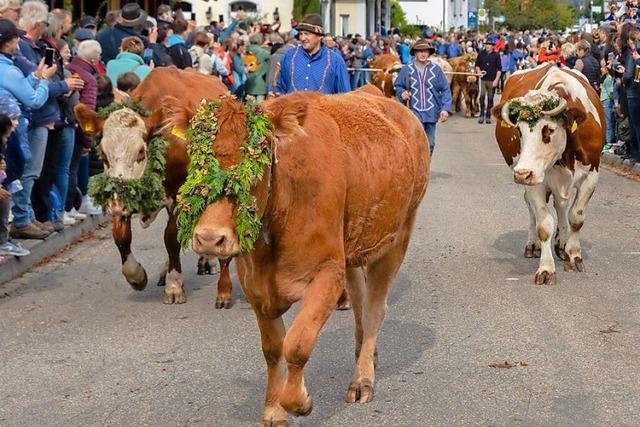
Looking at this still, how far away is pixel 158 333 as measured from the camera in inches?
345

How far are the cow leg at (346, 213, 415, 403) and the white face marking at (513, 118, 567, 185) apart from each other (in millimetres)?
3265

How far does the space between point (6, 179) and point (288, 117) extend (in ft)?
19.1

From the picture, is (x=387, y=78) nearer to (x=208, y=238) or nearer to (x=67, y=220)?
(x=67, y=220)

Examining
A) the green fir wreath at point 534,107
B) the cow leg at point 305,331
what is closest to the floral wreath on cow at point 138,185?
the green fir wreath at point 534,107

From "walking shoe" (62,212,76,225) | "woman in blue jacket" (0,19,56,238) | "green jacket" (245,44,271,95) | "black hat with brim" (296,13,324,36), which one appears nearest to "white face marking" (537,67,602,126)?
"black hat with brim" (296,13,324,36)

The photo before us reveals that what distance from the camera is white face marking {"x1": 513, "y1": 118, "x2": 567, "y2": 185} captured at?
10.5 meters

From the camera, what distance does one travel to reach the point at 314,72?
11.3 meters

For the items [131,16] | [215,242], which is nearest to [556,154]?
[215,242]

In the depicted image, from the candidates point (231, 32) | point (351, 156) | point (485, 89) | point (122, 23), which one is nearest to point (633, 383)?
point (351, 156)

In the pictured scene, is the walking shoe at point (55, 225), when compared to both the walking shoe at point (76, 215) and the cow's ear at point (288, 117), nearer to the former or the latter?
the walking shoe at point (76, 215)

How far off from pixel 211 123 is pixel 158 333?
353 cm

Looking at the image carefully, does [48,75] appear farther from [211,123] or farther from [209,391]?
[211,123]

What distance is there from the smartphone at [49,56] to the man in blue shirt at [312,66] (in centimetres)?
226

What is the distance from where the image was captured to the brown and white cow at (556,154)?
34.8 ft
